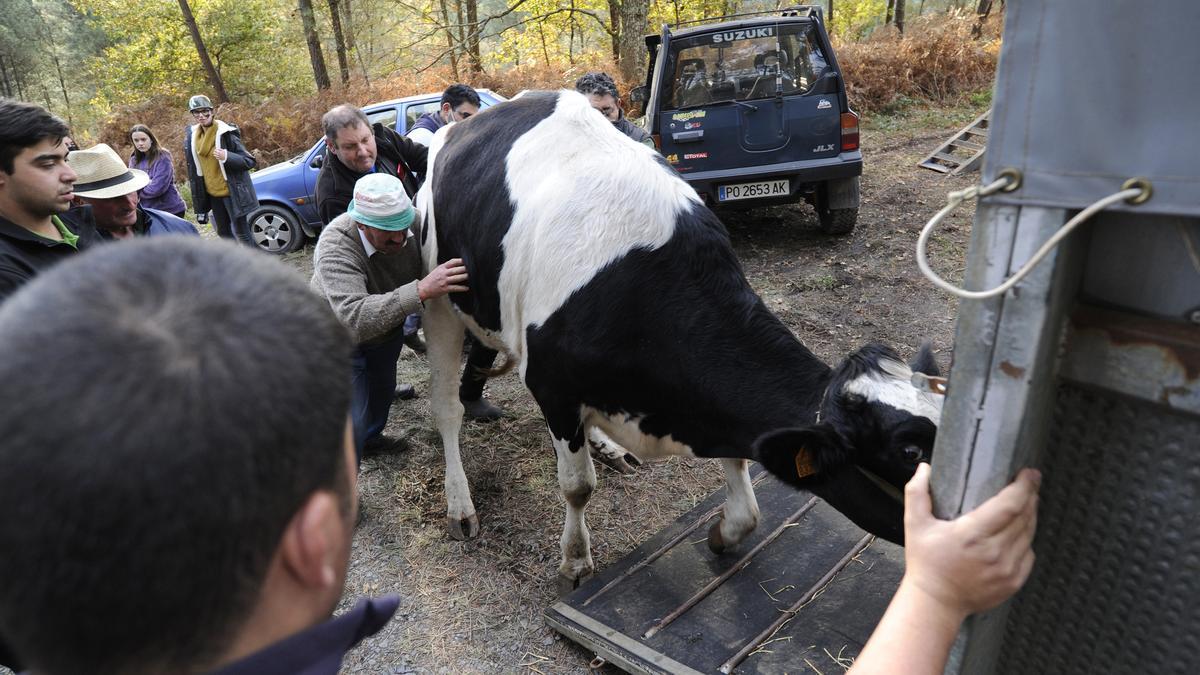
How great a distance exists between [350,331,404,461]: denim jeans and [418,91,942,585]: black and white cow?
0.57 m

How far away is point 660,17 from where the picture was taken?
65.5 feet

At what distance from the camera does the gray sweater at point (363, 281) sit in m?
3.50

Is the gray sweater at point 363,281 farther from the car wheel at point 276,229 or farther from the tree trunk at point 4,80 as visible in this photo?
the tree trunk at point 4,80

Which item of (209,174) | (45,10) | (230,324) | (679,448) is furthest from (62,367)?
(45,10)

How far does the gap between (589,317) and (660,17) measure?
18835 mm

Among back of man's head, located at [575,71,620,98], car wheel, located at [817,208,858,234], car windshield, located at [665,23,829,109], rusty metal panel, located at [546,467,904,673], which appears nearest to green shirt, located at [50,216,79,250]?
rusty metal panel, located at [546,467,904,673]

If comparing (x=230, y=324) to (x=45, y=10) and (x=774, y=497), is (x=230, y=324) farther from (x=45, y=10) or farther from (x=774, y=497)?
(x=45, y=10)

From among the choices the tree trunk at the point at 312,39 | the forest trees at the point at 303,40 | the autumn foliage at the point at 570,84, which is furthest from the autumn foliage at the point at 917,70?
the tree trunk at the point at 312,39

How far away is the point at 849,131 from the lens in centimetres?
734

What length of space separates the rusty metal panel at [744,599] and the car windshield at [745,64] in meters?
4.93

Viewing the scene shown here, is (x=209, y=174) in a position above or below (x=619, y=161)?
below

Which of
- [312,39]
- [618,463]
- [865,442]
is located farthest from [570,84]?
[865,442]

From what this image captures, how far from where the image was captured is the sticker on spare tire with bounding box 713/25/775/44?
7.41 m

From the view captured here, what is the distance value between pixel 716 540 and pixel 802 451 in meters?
1.29
